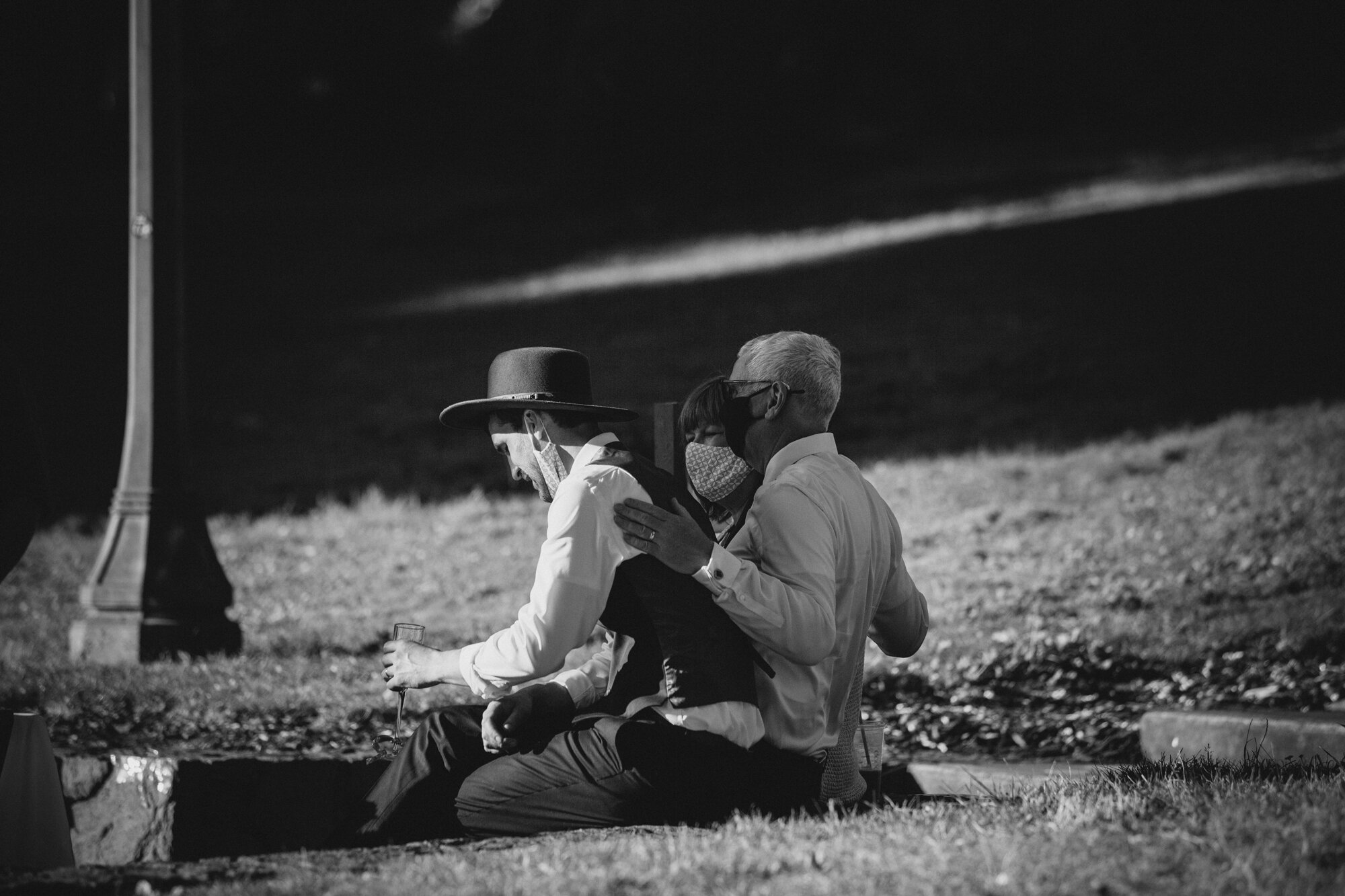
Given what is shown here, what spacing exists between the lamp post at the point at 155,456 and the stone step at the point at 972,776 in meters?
3.91

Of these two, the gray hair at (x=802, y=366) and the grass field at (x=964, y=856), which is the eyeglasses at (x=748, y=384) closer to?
the gray hair at (x=802, y=366)

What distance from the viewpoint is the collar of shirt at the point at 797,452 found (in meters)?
4.34

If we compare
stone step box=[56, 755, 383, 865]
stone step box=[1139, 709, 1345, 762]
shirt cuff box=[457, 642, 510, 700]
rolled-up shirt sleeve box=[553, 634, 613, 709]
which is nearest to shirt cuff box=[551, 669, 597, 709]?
rolled-up shirt sleeve box=[553, 634, 613, 709]

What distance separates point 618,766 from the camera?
405 centimetres

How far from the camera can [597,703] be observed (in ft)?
14.7

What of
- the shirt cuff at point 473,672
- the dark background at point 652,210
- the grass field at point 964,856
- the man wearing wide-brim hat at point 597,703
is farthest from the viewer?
the dark background at point 652,210

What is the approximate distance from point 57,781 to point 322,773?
144 cm

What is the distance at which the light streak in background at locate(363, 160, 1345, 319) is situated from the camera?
19.9 meters

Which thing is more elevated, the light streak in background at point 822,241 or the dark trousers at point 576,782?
the light streak in background at point 822,241

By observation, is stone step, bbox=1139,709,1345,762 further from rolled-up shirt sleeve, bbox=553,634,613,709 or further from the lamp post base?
the lamp post base

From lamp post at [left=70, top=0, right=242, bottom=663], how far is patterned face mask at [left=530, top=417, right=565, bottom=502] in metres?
3.96

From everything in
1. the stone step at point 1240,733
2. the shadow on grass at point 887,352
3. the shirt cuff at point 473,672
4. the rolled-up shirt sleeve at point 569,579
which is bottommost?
the stone step at point 1240,733

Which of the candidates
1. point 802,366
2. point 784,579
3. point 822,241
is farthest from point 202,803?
point 822,241

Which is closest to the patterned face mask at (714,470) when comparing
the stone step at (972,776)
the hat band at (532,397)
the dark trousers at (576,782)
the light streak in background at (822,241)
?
the hat band at (532,397)
